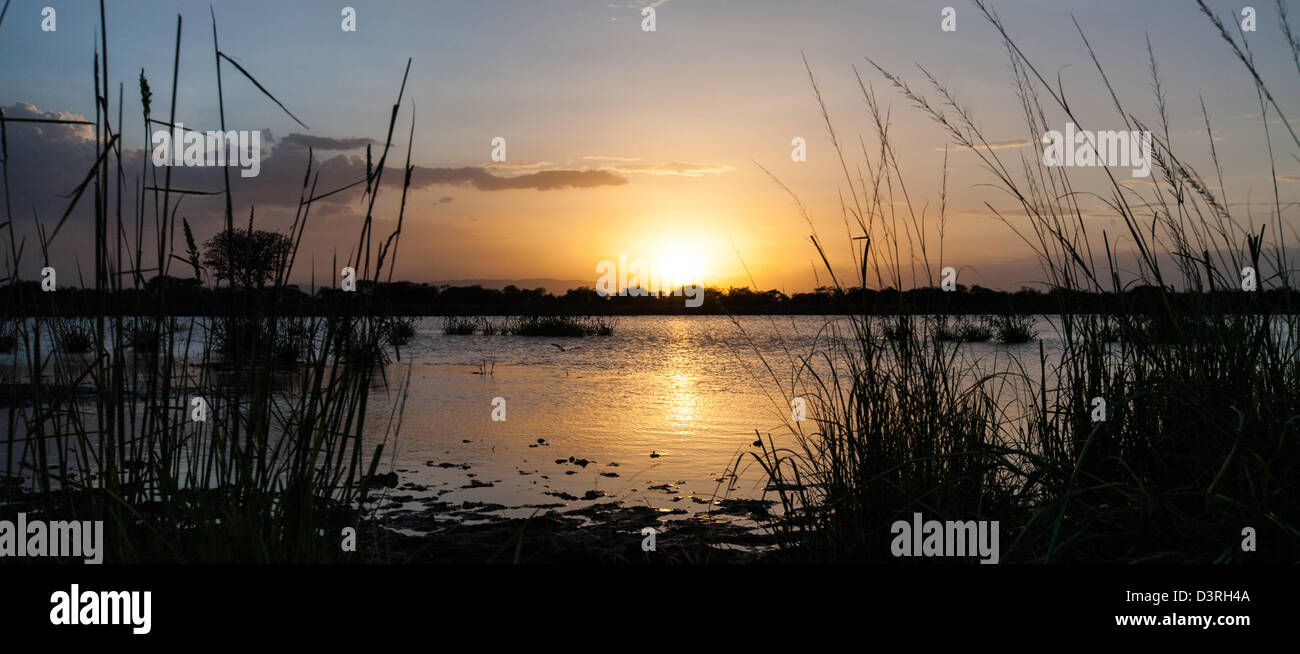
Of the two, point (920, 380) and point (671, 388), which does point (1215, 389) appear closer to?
point (920, 380)

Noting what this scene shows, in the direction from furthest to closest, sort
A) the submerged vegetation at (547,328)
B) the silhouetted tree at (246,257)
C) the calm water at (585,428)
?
the submerged vegetation at (547,328) → the calm water at (585,428) → the silhouetted tree at (246,257)

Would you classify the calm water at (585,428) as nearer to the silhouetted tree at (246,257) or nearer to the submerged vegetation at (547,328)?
the silhouetted tree at (246,257)

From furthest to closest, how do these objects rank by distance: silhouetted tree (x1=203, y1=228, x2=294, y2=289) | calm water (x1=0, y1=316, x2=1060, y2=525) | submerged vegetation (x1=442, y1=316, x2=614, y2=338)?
1. submerged vegetation (x1=442, y1=316, x2=614, y2=338)
2. calm water (x1=0, y1=316, x2=1060, y2=525)
3. silhouetted tree (x1=203, y1=228, x2=294, y2=289)

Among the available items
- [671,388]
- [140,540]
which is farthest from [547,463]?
[671,388]

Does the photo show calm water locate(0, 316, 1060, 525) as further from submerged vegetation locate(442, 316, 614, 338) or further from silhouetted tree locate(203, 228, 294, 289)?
submerged vegetation locate(442, 316, 614, 338)

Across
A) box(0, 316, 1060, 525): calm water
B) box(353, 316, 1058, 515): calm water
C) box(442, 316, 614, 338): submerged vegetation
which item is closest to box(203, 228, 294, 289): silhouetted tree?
box(0, 316, 1060, 525): calm water

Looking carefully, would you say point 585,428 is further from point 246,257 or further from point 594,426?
point 246,257

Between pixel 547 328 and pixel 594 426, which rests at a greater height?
pixel 547 328

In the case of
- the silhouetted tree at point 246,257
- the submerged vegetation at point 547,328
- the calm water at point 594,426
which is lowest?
the calm water at point 594,426

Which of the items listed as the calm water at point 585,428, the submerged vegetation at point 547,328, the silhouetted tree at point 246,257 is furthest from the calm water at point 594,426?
the submerged vegetation at point 547,328

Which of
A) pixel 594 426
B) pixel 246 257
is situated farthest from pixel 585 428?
pixel 246 257

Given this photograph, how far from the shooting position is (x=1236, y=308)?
8.58 feet

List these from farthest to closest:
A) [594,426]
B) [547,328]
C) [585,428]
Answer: [547,328], [594,426], [585,428]
